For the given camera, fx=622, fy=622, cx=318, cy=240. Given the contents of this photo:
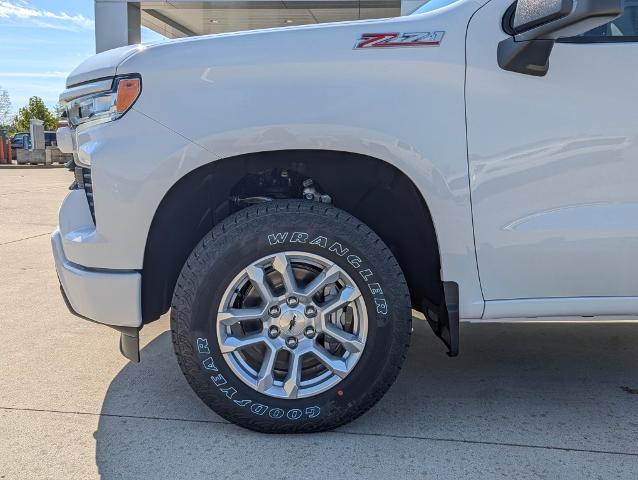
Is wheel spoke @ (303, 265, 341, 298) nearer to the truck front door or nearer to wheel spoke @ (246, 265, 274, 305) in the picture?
wheel spoke @ (246, 265, 274, 305)

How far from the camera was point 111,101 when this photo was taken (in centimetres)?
249

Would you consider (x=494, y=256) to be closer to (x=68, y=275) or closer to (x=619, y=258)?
(x=619, y=258)

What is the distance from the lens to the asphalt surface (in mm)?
2363

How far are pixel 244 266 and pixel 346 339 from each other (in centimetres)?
51

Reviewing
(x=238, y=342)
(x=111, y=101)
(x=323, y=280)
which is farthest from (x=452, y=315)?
(x=111, y=101)

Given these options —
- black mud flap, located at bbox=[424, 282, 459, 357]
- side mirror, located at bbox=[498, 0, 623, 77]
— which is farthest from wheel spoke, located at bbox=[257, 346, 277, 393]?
side mirror, located at bbox=[498, 0, 623, 77]

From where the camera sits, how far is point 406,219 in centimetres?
272

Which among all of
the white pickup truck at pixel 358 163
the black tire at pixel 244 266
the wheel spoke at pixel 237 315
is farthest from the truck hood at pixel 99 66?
the wheel spoke at pixel 237 315

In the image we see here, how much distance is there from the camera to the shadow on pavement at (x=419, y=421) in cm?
240

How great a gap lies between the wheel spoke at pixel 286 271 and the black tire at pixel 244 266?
0.05 metres

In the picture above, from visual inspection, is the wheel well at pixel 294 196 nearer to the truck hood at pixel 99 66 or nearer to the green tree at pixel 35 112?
the truck hood at pixel 99 66

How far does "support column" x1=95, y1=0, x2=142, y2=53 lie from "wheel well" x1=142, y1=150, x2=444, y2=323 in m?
15.9

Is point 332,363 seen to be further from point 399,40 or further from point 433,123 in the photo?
point 399,40

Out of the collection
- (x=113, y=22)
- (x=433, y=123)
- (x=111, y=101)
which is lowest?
(x=433, y=123)
